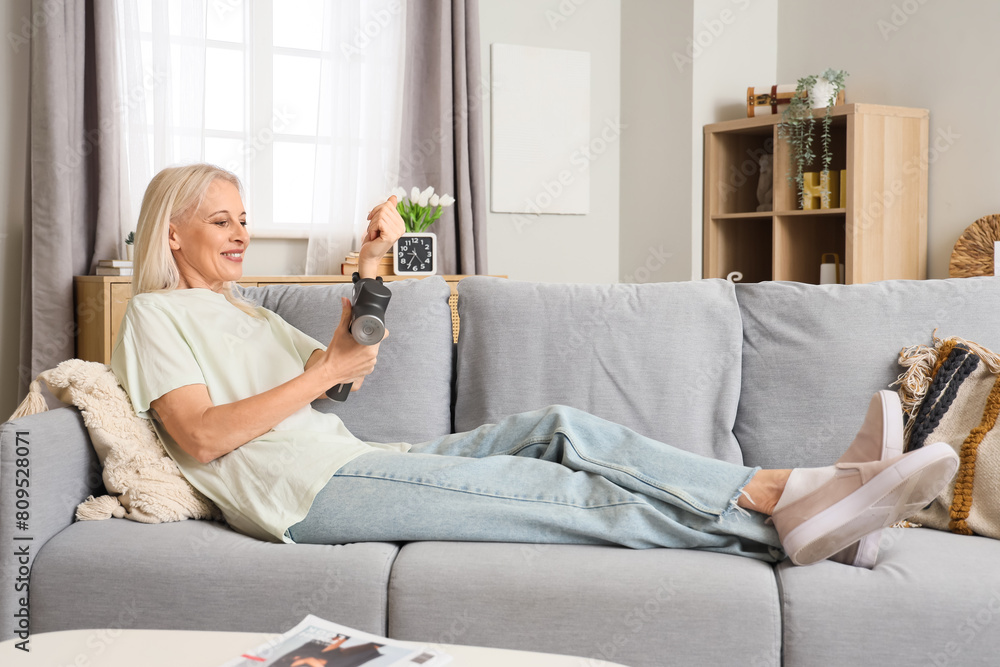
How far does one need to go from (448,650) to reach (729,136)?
3.37 m

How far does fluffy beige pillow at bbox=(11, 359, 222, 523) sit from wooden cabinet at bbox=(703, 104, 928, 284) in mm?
2634

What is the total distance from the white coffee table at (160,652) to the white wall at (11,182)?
2.46m

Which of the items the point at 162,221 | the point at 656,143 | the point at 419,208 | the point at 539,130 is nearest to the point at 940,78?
the point at 656,143

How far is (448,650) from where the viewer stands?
0.88 metres

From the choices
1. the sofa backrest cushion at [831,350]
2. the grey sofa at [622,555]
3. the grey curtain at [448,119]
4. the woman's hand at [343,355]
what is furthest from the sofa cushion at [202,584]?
the grey curtain at [448,119]

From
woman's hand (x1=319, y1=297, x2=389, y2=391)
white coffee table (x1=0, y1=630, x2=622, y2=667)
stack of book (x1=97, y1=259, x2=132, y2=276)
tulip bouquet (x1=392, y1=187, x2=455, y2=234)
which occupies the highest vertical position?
tulip bouquet (x1=392, y1=187, x2=455, y2=234)

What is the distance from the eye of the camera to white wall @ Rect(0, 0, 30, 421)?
115 inches

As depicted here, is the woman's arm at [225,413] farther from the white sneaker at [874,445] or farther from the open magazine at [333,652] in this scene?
the white sneaker at [874,445]

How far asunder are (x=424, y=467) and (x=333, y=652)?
0.56 meters

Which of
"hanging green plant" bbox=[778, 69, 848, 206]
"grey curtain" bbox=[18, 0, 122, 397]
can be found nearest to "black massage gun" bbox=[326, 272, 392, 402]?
"grey curtain" bbox=[18, 0, 122, 397]

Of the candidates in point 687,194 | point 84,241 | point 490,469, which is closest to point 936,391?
point 490,469

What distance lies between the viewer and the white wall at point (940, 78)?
312 centimetres

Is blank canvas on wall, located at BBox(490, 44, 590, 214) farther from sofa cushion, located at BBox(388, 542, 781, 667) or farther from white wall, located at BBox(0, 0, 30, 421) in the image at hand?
sofa cushion, located at BBox(388, 542, 781, 667)

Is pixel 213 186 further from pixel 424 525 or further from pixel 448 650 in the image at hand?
pixel 448 650
